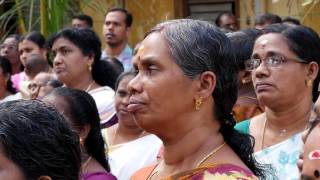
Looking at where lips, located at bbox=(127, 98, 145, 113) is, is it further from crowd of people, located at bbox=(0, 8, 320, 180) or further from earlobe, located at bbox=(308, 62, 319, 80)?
earlobe, located at bbox=(308, 62, 319, 80)

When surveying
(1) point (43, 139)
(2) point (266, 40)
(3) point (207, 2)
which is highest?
(1) point (43, 139)

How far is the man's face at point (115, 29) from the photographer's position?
24.7 ft

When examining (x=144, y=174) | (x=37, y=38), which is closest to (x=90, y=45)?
(x=37, y=38)

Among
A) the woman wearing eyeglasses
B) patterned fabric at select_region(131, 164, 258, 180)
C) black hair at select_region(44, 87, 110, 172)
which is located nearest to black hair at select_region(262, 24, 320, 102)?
the woman wearing eyeglasses

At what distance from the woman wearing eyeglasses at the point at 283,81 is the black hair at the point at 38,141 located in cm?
164

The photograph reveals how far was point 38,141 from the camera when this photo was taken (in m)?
2.14

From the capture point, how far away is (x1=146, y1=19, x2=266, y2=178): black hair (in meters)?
2.64

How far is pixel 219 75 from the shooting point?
268 cm

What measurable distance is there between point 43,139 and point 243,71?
7.55 ft

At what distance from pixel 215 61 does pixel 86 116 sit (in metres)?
1.38

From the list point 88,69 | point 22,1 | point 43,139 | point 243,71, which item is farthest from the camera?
point 22,1

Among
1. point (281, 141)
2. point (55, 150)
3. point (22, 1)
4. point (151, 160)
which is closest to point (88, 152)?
point (151, 160)

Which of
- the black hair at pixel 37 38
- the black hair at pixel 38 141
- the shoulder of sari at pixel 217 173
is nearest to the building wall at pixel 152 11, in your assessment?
the black hair at pixel 37 38

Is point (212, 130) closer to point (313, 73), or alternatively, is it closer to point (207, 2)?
point (313, 73)
